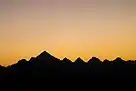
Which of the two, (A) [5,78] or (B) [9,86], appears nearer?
(B) [9,86]

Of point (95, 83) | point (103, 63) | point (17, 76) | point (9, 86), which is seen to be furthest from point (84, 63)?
point (9, 86)

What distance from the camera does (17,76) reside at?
241 feet

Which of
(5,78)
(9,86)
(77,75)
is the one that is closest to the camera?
(9,86)

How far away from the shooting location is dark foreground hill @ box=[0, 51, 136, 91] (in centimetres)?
6994

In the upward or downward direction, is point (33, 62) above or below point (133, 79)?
above

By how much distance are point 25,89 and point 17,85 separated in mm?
2589

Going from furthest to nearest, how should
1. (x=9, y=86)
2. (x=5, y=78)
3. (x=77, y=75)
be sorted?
(x=77, y=75), (x=5, y=78), (x=9, y=86)

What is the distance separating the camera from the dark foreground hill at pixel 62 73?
229ft

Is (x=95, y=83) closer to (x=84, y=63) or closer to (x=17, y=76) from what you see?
(x=84, y=63)

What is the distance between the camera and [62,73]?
78.3 metres

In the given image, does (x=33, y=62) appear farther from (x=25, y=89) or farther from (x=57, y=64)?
(x=25, y=89)

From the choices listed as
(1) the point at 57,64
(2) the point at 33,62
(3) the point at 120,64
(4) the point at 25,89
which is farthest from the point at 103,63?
(4) the point at 25,89

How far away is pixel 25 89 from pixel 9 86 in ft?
12.2

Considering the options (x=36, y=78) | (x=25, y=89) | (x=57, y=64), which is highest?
(x=57, y=64)
